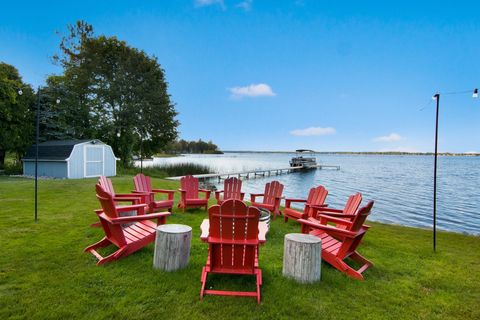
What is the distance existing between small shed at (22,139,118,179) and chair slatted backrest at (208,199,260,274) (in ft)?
45.7

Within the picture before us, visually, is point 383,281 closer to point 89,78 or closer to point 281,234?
point 281,234

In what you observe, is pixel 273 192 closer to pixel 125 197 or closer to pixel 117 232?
pixel 125 197

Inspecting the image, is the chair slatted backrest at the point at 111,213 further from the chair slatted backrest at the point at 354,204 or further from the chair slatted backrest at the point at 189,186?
the chair slatted backrest at the point at 354,204

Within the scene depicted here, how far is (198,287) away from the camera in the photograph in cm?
287

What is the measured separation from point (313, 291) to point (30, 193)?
9.53 meters

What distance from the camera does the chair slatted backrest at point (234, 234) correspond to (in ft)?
9.20

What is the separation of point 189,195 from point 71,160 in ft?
33.8

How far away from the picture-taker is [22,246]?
3910mm

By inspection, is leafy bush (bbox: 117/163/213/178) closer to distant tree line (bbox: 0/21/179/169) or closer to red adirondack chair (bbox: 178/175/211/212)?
distant tree line (bbox: 0/21/179/169)

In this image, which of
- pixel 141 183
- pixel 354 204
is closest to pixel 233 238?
pixel 354 204

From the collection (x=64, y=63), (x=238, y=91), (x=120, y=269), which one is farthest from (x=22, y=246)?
(x=238, y=91)

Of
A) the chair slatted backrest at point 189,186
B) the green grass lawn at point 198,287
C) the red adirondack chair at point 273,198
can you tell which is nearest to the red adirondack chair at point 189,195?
the chair slatted backrest at point 189,186

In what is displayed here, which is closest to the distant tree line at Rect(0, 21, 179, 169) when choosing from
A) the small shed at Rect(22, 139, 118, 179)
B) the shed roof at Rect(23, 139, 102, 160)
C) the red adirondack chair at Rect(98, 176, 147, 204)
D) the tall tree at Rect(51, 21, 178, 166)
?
the tall tree at Rect(51, 21, 178, 166)

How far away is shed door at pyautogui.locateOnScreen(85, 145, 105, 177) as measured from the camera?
49.6 ft
